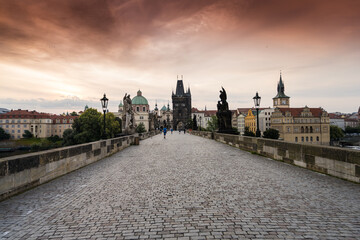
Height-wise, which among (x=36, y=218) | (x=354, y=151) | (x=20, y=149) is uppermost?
(x=354, y=151)

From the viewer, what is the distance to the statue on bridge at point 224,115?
2033 cm

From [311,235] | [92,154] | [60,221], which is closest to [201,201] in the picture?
[311,235]

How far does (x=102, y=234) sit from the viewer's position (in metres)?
3.12

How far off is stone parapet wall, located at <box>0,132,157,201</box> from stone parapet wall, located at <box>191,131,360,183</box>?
7456 millimetres

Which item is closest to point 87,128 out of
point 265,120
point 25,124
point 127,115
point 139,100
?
point 127,115

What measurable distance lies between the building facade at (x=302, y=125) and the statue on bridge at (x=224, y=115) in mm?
71223

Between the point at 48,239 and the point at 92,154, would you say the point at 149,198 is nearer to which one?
the point at 48,239

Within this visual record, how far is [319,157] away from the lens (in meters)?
6.85

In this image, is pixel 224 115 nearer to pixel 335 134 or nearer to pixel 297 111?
pixel 297 111

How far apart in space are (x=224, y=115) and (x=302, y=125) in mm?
78000

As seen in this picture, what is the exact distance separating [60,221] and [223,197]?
2836 mm

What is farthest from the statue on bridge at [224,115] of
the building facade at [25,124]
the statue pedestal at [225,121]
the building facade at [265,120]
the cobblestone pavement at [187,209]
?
the building facade at [25,124]

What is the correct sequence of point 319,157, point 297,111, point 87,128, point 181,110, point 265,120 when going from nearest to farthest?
point 319,157, point 87,128, point 297,111, point 265,120, point 181,110

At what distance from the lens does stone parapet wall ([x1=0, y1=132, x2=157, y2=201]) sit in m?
4.72
